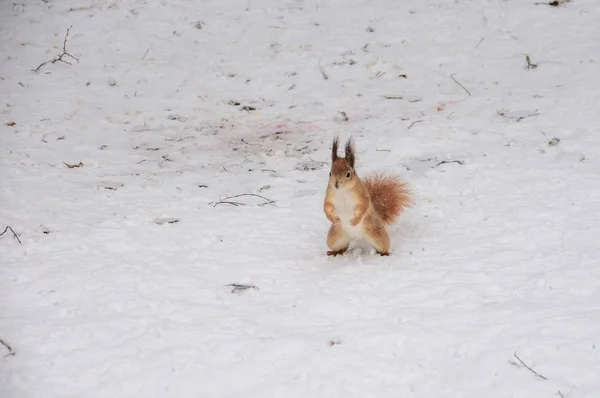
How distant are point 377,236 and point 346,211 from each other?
0.84 ft

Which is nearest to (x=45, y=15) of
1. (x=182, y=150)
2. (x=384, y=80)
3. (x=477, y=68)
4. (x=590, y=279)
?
(x=182, y=150)

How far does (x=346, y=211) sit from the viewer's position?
409 centimetres

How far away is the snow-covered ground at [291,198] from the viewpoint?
320 cm

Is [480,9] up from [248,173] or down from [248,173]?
up

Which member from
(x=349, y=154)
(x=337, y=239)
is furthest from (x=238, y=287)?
(x=349, y=154)

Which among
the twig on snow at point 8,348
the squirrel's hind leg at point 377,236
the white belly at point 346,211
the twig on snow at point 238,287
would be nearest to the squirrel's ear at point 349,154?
the white belly at point 346,211

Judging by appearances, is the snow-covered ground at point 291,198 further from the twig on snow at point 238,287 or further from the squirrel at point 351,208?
the squirrel at point 351,208

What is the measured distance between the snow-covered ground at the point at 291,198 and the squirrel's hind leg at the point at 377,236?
0.09 meters

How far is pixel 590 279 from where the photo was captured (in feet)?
12.1

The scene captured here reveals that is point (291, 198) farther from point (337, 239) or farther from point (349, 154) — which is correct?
point (349, 154)

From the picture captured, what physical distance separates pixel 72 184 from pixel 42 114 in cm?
154

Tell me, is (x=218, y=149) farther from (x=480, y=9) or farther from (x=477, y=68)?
(x=480, y=9)

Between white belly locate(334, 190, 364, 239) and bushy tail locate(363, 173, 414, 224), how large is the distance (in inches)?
12.0

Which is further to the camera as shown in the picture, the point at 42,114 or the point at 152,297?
the point at 42,114
